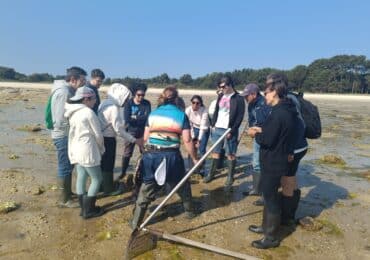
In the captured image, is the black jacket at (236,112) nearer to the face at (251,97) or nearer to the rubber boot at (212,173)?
the face at (251,97)

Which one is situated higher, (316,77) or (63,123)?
(316,77)

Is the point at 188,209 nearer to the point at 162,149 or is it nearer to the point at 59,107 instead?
the point at 162,149

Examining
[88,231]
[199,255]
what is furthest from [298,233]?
[88,231]

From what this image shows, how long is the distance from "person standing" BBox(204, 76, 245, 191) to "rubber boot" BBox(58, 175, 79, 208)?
3092 millimetres

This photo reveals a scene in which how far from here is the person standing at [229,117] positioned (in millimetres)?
7688

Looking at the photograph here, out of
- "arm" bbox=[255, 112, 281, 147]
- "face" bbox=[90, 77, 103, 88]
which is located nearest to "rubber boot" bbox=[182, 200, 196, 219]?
"arm" bbox=[255, 112, 281, 147]

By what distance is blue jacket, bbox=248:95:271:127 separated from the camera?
6282mm

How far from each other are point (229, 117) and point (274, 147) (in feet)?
9.24

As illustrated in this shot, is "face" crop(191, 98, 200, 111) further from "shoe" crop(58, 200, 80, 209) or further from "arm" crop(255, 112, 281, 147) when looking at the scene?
"arm" crop(255, 112, 281, 147)

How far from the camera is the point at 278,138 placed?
492 centimetres

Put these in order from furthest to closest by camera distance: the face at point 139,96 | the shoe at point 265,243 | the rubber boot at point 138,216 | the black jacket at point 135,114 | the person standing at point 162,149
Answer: the black jacket at point 135,114 < the face at point 139,96 < the rubber boot at point 138,216 < the person standing at point 162,149 < the shoe at point 265,243

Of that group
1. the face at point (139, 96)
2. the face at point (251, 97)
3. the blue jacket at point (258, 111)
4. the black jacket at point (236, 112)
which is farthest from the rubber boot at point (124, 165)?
the face at point (251, 97)

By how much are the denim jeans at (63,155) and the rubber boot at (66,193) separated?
0.10m

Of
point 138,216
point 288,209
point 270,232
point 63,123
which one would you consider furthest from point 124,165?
point 270,232
